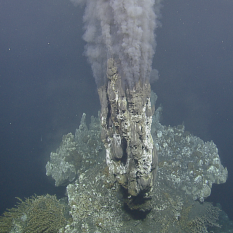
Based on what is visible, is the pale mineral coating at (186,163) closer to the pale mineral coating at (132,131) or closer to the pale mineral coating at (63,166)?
the pale mineral coating at (132,131)

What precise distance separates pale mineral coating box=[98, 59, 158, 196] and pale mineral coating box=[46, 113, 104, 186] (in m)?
5.50

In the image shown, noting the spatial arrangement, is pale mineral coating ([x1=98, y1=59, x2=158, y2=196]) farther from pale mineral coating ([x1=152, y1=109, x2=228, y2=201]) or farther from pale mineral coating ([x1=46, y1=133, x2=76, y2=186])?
pale mineral coating ([x1=46, y1=133, x2=76, y2=186])

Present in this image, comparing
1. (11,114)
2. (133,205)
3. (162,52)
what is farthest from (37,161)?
(162,52)

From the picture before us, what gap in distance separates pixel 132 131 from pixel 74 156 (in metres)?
7.46

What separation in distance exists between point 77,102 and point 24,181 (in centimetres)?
933

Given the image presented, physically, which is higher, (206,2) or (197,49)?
(206,2)

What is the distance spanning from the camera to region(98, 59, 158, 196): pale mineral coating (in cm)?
609

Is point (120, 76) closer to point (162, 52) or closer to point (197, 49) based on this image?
point (162, 52)

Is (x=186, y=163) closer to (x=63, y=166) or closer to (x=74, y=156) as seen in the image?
(x=74, y=156)

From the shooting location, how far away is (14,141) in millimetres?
16109

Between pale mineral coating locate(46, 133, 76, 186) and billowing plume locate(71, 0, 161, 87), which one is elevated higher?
billowing plume locate(71, 0, 161, 87)

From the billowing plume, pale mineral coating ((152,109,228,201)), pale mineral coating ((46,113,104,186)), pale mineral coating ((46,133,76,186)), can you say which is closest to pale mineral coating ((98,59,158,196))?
the billowing plume

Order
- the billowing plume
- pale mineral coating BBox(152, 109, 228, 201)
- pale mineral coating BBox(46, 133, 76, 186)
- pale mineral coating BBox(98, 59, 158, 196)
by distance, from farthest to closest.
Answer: pale mineral coating BBox(46, 133, 76, 186) < pale mineral coating BBox(152, 109, 228, 201) < pale mineral coating BBox(98, 59, 158, 196) < the billowing plume

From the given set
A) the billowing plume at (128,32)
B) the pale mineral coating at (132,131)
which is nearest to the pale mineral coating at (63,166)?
the pale mineral coating at (132,131)
